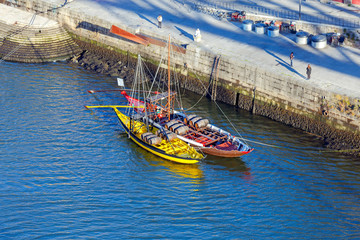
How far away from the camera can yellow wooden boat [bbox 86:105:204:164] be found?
5175cm

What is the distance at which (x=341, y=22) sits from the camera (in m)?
67.2

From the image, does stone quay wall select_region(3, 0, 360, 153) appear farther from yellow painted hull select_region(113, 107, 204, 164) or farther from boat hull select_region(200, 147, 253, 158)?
yellow painted hull select_region(113, 107, 204, 164)

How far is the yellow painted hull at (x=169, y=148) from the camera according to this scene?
5159 cm

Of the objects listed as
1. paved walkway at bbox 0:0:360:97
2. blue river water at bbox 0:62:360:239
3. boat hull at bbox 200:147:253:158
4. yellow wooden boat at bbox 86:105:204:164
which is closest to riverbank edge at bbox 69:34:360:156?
blue river water at bbox 0:62:360:239

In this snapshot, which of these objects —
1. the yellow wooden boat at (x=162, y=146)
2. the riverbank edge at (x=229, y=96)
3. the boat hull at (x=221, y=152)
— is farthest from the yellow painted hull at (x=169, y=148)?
the riverbank edge at (x=229, y=96)

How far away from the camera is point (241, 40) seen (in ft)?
224

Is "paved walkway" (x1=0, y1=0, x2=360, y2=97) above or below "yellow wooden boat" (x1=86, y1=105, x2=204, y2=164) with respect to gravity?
above

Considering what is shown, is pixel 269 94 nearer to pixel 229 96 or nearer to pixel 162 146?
pixel 229 96

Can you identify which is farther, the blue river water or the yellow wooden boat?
the yellow wooden boat

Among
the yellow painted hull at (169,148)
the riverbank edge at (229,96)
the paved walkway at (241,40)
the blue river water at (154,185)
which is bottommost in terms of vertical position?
the blue river water at (154,185)

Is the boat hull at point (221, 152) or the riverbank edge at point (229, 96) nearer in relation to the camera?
the boat hull at point (221, 152)

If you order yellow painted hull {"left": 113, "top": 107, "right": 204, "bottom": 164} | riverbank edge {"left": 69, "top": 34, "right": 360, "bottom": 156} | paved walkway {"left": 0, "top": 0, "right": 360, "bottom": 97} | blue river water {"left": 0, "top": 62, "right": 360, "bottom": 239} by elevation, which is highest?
paved walkway {"left": 0, "top": 0, "right": 360, "bottom": 97}

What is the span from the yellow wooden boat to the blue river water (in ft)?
2.46

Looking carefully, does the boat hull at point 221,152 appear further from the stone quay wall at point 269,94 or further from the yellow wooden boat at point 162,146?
the stone quay wall at point 269,94
